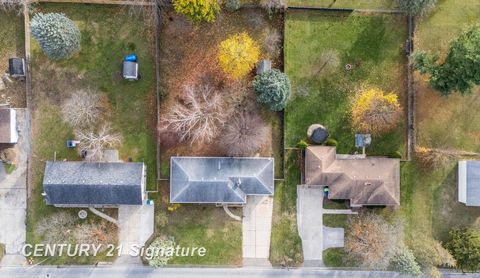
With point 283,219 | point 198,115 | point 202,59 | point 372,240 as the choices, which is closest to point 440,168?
point 372,240

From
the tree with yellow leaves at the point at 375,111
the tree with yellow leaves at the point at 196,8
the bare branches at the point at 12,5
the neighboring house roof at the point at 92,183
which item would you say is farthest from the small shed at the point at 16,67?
the tree with yellow leaves at the point at 375,111

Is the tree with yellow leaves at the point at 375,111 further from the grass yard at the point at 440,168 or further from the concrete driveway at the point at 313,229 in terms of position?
the concrete driveway at the point at 313,229

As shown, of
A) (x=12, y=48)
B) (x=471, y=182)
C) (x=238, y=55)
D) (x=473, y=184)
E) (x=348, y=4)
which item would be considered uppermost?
(x=348, y=4)

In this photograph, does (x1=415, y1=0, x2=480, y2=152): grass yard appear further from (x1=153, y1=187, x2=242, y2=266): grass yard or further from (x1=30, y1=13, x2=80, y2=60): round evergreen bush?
(x1=30, y1=13, x2=80, y2=60): round evergreen bush

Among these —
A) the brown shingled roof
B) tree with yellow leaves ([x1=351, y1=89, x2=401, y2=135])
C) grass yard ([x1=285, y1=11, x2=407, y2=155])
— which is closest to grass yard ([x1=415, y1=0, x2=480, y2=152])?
grass yard ([x1=285, y1=11, x2=407, y2=155])

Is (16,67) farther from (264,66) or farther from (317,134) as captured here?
(317,134)

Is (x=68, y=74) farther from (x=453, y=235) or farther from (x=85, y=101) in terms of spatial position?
(x=453, y=235)

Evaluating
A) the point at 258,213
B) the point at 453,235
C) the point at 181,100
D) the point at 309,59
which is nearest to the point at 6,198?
the point at 181,100
